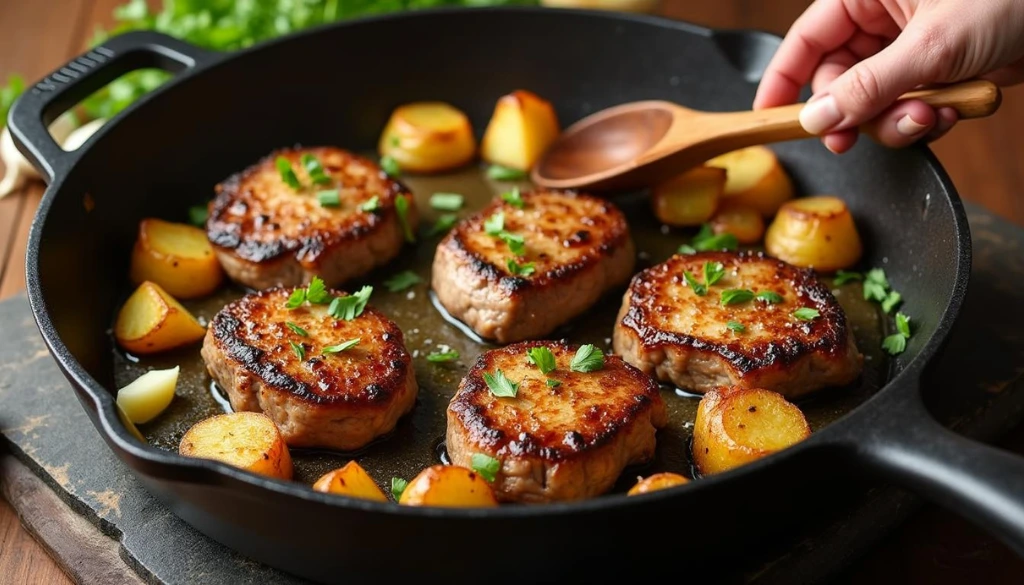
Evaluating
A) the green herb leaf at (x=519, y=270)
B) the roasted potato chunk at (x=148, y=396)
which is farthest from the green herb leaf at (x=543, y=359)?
the roasted potato chunk at (x=148, y=396)

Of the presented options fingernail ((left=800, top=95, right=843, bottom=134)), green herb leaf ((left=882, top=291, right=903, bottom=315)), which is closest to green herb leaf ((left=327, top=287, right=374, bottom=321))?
fingernail ((left=800, top=95, right=843, bottom=134))

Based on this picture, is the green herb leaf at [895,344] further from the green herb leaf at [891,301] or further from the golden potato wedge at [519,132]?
the golden potato wedge at [519,132]

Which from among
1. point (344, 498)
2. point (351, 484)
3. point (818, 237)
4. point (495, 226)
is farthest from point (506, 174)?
point (344, 498)

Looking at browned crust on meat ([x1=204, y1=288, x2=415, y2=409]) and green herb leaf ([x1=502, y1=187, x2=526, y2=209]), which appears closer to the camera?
browned crust on meat ([x1=204, y1=288, x2=415, y2=409])

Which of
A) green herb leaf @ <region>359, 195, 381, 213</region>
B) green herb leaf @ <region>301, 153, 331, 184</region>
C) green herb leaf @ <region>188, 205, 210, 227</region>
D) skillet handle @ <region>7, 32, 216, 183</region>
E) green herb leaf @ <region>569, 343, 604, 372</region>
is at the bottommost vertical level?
green herb leaf @ <region>188, 205, 210, 227</region>

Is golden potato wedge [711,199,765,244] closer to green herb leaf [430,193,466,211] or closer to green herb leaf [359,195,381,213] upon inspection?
green herb leaf [430,193,466,211]
